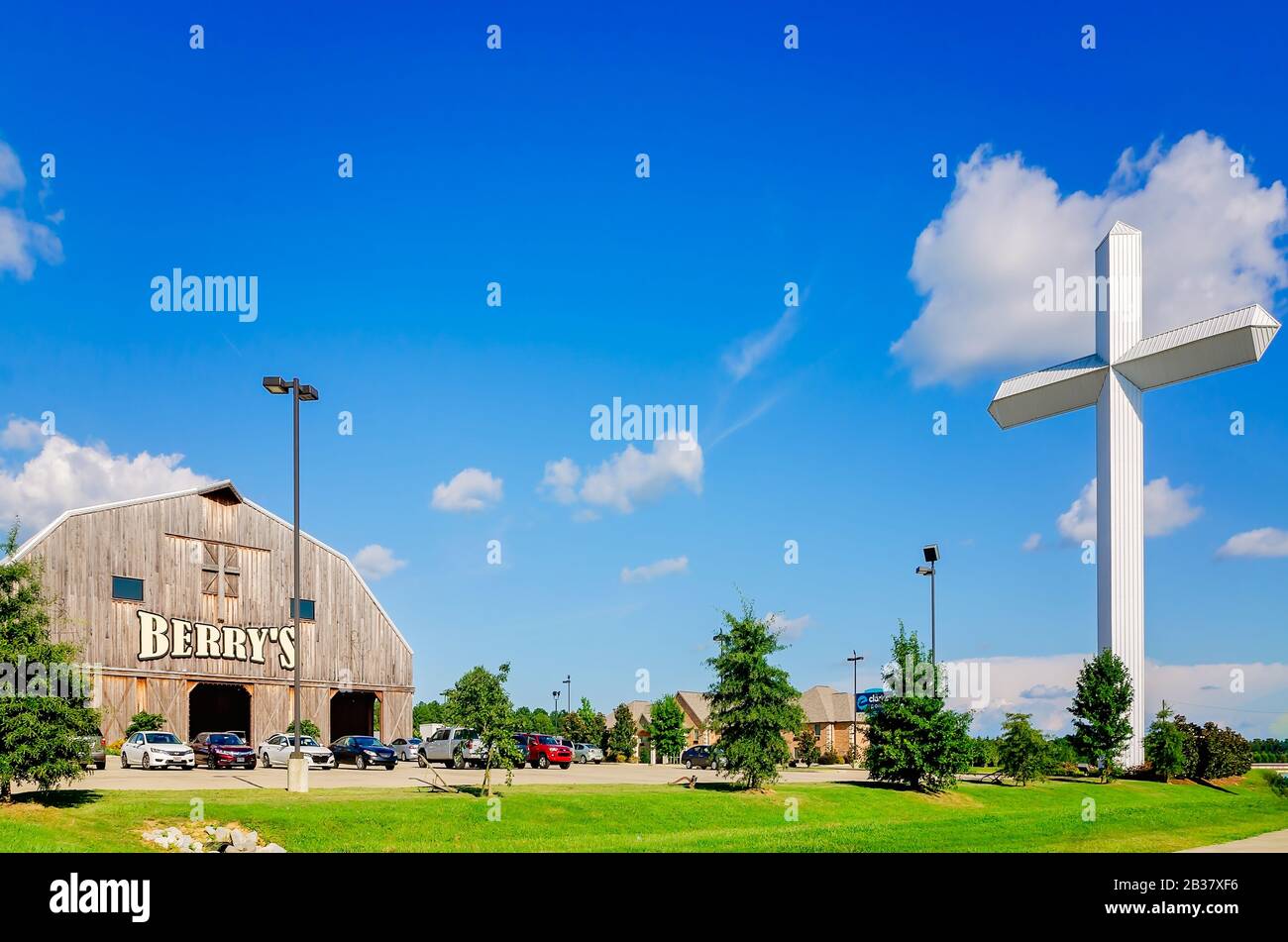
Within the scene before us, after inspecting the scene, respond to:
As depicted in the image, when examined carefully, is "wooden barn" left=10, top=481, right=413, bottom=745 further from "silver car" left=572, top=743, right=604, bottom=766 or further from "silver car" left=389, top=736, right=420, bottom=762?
"silver car" left=572, top=743, right=604, bottom=766

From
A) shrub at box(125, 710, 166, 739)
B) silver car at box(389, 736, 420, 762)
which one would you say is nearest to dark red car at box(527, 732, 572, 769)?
silver car at box(389, 736, 420, 762)

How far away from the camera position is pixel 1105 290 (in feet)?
182

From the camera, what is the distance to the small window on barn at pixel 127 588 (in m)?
49.8

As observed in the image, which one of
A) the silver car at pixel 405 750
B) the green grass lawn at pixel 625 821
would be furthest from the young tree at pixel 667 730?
the green grass lawn at pixel 625 821

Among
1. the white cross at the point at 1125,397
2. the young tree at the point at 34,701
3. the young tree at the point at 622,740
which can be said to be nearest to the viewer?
the young tree at the point at 34,701

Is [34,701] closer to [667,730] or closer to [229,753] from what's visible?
[229,753]

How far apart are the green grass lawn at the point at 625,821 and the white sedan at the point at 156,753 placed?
13.3 m

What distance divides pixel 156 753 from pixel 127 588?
13156mm

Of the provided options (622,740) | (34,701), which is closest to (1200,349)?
(622,740)

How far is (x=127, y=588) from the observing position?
5025cm

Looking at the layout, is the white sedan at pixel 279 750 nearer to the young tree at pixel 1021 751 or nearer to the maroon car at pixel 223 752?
the maroon car at pixel 223 752

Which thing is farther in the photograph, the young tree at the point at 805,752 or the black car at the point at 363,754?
the young tree at the point at 805,752

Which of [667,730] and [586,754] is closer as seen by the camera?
[586,754]
